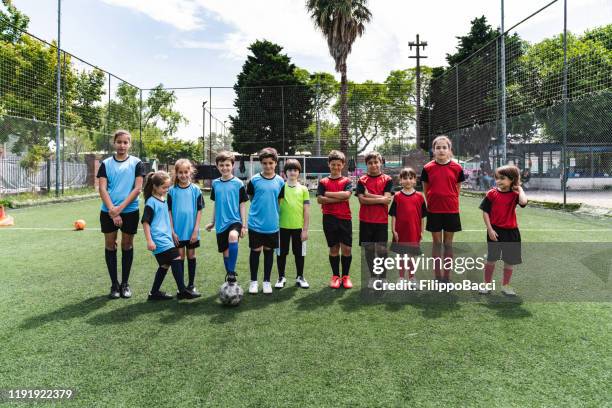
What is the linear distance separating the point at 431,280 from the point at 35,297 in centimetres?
391

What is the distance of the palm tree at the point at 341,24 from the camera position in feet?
84.5

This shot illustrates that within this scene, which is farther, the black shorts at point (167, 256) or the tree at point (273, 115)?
the tree at point (273, 115)

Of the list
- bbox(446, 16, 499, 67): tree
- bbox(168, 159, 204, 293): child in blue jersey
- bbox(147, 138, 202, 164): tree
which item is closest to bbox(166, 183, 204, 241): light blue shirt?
bbox(168, 159, 204, 293): child in blue jersey

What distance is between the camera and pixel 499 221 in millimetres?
4328

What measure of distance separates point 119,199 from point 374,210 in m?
2.49

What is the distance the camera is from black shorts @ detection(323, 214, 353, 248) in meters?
4.61

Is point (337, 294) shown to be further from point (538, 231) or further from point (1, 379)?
point (538, 231)

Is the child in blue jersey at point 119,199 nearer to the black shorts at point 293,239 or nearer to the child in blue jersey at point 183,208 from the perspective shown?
the child in blue jersey at point 183,208

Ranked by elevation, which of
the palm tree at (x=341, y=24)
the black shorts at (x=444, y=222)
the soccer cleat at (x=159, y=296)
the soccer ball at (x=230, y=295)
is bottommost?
the soccer cleat at (x=159, y=296)

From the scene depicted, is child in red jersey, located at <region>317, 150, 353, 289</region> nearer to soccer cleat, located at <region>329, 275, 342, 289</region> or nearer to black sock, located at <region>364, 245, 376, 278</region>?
soccer cleat, located at <region>329, 275, 342, 289</region>

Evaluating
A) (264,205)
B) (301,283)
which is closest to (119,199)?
(264,205)

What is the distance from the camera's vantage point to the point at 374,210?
14.9 feet

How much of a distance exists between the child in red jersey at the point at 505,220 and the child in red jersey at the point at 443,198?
13.3 inches

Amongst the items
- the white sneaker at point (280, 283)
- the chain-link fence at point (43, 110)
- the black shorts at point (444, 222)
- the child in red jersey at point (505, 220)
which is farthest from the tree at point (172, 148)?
the child in red jersey at point (505, 220)
